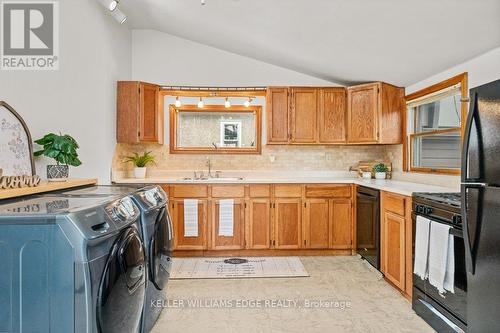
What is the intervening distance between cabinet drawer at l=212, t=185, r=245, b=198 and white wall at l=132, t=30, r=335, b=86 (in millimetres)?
1486

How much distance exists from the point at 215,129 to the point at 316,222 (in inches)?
74.7

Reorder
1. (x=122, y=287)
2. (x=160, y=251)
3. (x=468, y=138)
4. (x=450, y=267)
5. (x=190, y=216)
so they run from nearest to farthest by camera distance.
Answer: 1. (x=122, y=287)
2. (x=468, y=138)
3. (x=450, y=267)
4. (x=160, y=251)
5. (x=190, y=216)

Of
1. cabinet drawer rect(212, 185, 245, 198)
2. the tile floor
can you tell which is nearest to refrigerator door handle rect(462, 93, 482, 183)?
the tile floor

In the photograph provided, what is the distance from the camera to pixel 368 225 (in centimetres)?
371

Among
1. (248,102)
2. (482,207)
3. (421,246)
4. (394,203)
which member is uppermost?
(248,102)

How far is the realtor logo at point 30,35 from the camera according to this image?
2.53m

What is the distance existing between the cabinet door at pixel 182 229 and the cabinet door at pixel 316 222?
4.10 feet

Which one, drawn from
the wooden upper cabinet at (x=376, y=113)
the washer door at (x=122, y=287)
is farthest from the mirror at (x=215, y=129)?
the washer door at (x=122, y=287)

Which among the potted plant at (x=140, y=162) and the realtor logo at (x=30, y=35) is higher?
the realtor logo at (x=30, y=35)

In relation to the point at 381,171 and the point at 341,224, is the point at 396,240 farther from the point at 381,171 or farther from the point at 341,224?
the point at 381,171

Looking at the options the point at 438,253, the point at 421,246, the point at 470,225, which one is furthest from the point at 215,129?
the point at 470,225

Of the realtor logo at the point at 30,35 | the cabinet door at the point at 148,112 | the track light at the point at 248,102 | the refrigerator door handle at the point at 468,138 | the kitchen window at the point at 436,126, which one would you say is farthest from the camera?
the track light at the point at 248,102

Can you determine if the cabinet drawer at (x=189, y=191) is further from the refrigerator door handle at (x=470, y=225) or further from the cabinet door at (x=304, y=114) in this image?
the refrigerator door handle at (x=470, y=225)

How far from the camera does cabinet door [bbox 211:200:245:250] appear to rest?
4.10 meters
